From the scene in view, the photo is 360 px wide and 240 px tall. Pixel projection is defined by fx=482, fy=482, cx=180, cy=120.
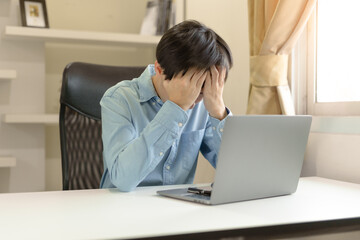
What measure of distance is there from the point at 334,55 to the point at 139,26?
1540 millimetres

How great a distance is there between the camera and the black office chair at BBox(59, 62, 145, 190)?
1.66 m

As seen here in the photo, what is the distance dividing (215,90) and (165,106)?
162 mm

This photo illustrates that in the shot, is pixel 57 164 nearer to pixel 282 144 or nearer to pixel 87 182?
pixel 87 182

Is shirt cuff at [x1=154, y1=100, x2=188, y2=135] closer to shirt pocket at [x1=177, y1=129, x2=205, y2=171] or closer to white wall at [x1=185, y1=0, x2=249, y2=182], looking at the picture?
shirt pocket at [x1=177, y1=129, x2=205, y2=171]

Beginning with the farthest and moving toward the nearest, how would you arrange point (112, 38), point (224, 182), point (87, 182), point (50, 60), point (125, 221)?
point (50, 60) < point (112, 38) < point (87, 182) < point (224, 182) < point (125, 221)

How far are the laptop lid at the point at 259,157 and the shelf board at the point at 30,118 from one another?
1693 millimetres

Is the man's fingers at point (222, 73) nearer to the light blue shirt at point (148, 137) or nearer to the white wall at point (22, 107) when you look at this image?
the light blue shirt at point (148, 137)

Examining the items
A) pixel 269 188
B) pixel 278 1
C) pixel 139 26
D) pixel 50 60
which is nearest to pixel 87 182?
pixel 269 188

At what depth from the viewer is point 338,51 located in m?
1.80

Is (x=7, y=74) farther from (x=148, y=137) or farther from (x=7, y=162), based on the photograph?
(x=148, y=137)

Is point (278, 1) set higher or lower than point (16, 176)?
higher

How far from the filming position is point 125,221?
0.87 m

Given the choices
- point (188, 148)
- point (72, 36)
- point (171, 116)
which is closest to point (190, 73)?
point (171, 116)

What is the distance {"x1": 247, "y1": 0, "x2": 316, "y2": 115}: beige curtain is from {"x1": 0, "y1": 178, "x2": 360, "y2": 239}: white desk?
68 centimetres
